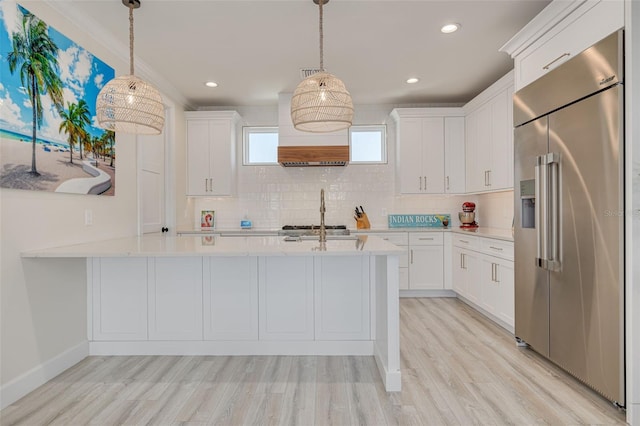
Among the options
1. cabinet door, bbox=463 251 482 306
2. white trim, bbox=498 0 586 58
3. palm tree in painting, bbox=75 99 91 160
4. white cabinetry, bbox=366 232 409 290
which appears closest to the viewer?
white trim, bbox=498 0 586 58

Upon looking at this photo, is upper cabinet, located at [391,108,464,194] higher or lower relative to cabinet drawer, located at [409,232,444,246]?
higher

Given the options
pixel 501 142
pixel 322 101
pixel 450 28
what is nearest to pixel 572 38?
pixel 450 28

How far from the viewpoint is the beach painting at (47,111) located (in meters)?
2.05

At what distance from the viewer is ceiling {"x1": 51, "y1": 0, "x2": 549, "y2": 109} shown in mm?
2625

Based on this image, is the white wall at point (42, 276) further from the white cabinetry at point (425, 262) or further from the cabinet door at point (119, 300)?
the white cabinetry at point (425, 262)

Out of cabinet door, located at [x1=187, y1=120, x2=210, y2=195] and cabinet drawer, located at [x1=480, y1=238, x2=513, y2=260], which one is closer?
cabinet drawer, located at [x1=480, y1=238, x2=513, y2=260]

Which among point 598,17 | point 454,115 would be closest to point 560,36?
point 598,17

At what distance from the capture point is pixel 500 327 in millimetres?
3402

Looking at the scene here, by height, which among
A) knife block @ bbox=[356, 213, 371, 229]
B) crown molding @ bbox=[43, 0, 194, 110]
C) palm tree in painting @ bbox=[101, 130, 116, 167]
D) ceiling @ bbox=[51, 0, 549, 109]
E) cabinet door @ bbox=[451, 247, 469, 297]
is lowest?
cabinet door @ bbox=[451, 247, 469, 297]

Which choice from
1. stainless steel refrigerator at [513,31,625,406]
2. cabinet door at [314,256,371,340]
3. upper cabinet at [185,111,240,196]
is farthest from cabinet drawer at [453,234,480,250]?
upper cabinet at [185,111,240,196]

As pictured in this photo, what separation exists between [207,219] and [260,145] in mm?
1306

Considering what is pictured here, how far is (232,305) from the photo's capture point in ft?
9.11

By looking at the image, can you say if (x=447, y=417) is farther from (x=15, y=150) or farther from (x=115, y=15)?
(x=115, y=15)

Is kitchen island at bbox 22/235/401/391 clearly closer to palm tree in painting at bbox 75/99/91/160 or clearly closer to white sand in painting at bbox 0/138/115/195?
white sand in painting at bbox 0/138/115/195
